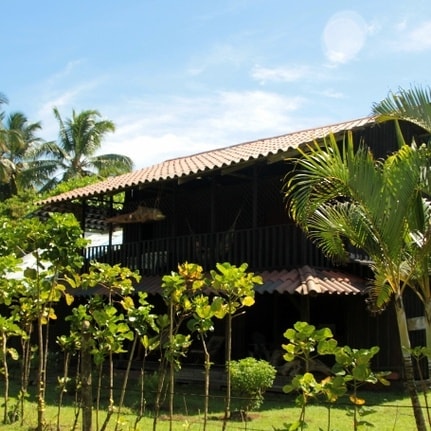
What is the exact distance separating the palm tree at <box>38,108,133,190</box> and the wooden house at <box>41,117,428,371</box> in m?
17.1

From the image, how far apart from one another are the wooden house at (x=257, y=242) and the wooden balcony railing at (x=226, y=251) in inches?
0.7

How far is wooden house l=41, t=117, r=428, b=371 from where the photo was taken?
11.2 m

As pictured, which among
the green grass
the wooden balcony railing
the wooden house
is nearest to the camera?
the green grass

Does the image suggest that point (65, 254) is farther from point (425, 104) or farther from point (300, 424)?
point (425, 104)

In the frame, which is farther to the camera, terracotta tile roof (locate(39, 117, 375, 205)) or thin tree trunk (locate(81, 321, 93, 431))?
terracotta tile roof (locate(39, 117, 375, 205))

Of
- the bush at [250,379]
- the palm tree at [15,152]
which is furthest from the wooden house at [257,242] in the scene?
the palm tree at [15,152]

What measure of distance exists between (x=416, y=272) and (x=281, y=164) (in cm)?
802

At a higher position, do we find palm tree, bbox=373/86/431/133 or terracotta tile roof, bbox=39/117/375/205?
terracotta tile roof, bbox=39/117/375/205

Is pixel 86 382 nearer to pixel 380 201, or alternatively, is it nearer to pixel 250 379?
pixel 380 201

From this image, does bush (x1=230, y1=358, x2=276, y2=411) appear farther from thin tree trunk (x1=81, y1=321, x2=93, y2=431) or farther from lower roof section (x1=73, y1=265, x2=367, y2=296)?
thin tree trunk (x1=81, y1=321, x2=93, y2=431)

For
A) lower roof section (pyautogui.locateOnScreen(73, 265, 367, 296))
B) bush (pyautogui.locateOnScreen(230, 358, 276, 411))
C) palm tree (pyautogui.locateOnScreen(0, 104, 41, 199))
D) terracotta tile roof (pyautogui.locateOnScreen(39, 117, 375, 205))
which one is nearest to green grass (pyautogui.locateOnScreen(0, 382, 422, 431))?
bush (pyautogui.locateOnScreen(230, 358, 276, 411))

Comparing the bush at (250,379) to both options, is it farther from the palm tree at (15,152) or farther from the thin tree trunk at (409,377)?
the palm tree at (15,152)

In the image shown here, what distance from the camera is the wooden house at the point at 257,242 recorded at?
36.6 feet

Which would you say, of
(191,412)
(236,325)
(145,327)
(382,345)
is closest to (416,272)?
(145,327)
